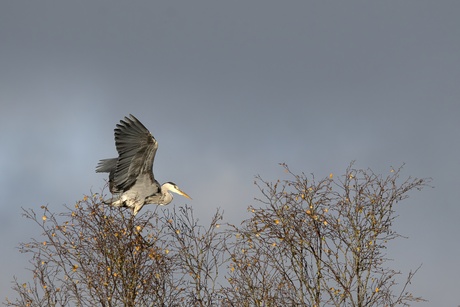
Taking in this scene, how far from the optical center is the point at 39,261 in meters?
18.3

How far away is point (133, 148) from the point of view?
19969mm

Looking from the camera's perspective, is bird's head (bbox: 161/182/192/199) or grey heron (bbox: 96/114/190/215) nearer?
grey heron (bbox: 96/114/190/215)

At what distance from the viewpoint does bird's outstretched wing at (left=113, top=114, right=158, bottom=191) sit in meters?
19.8

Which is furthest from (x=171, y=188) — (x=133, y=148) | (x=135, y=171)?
(x=133, y=148)

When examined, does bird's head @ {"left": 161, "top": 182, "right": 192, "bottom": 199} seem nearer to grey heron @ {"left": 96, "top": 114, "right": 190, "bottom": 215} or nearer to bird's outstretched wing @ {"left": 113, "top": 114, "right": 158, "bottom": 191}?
grey heron @ {"left": 96, "top": 114, "right": 190, "bottom": 215}

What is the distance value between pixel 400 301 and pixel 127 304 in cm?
589

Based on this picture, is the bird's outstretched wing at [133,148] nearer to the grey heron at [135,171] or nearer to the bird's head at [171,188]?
the grey heron at [135,171]

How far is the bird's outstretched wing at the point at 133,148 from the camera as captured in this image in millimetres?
19844

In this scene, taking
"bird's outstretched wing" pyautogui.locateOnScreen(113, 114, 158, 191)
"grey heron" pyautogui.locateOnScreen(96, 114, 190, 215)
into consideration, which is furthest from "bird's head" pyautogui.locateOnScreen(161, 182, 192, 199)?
"bird's outstretched wing" pyautogui.locateOnScreen(113, 114, 158, 191)

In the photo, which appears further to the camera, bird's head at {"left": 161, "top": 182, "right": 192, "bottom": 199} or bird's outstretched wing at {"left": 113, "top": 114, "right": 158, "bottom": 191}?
bird's head at {"left": 161, "top": 182, "right": 192, "bottom": 199}

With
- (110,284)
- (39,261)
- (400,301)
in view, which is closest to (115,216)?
(110,284)

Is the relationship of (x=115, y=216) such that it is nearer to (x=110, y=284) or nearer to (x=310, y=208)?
(x=110, y=284)

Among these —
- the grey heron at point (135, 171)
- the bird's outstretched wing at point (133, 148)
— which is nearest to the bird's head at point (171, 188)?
the grey heron at point (135, 171)

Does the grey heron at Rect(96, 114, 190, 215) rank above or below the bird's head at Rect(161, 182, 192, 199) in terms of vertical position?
below
